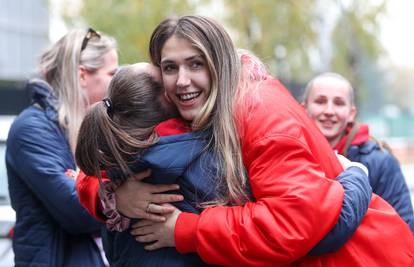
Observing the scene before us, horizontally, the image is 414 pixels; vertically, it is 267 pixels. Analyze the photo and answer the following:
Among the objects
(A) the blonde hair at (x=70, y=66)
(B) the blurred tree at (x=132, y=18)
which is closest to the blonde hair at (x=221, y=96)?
(A) the blonde hair at (x=70, y=66)

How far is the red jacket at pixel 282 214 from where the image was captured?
6.88 ft

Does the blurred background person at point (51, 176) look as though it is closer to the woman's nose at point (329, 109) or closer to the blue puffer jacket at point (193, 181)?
the blue puffer jacket at point (193, 181)

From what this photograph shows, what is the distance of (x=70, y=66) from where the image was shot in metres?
3.46

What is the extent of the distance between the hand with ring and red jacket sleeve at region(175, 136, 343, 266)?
169 millimetres

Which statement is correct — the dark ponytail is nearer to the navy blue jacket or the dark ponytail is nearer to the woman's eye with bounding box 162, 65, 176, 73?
the woman's eye with bounding box 162, 65, 176, 73

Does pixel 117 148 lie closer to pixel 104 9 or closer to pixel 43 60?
pixel 43 60

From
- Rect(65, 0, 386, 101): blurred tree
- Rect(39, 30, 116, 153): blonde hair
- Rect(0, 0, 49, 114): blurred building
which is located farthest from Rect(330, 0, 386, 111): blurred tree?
Rect(0, 0, 49, 114): blurred building

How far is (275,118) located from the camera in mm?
2184

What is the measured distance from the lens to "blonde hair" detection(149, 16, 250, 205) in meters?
2.22

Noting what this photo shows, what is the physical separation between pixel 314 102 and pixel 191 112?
169 cm

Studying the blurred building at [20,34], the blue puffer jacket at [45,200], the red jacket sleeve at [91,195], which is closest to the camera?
the red jacket sleeve at [91,195]

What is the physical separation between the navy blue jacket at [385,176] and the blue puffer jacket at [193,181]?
4.14ft

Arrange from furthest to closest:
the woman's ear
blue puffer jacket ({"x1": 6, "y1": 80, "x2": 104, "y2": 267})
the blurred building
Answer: the blurred building < the woman's ear < blue puffer jacket ({"x1": 6, "y1": 80, "x2": 104, "y2": 267})

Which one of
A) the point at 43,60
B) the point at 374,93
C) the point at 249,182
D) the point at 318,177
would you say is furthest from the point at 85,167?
the point at 374,93
